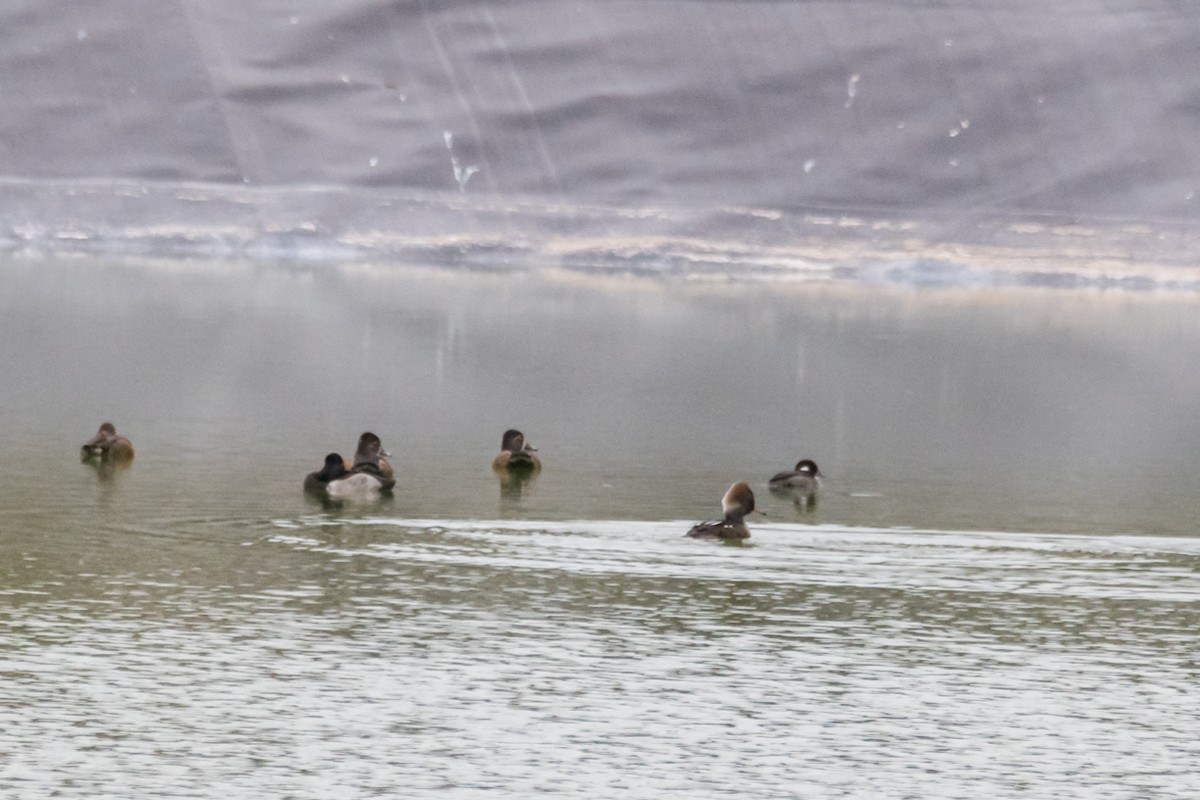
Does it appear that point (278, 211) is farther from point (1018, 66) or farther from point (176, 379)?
point (176, 379)

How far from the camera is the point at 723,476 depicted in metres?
20.9

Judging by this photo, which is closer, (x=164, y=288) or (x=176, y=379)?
(x=176, y=379)

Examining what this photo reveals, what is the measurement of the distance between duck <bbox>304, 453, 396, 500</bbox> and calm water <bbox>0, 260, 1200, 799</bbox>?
1.00ft

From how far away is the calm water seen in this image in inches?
417

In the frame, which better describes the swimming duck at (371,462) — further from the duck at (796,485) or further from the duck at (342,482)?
the duck at (796,485)

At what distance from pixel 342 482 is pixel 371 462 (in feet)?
2.06

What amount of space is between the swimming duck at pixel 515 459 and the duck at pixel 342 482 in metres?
1.78

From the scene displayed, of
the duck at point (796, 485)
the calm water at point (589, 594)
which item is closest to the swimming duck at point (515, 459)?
the calm water at point (589, 594)

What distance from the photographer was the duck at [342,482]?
58.7 feet

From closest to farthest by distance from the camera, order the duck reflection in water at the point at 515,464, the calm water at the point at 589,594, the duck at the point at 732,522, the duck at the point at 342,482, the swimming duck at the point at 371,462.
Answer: the calm water at the point at 589,594, the duck at the point at 732,522, the duck at the point at 342,482, the swimming duck at the point at 371,462, the duck reflection in water at the point at 515,464

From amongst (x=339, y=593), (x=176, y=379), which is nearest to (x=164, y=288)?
(x=176, y=379)

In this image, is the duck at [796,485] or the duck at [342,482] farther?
the duck at [796,485]

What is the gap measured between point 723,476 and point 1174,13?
69552 mm

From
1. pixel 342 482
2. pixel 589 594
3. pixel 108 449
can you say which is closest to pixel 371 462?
pixel 342 482
